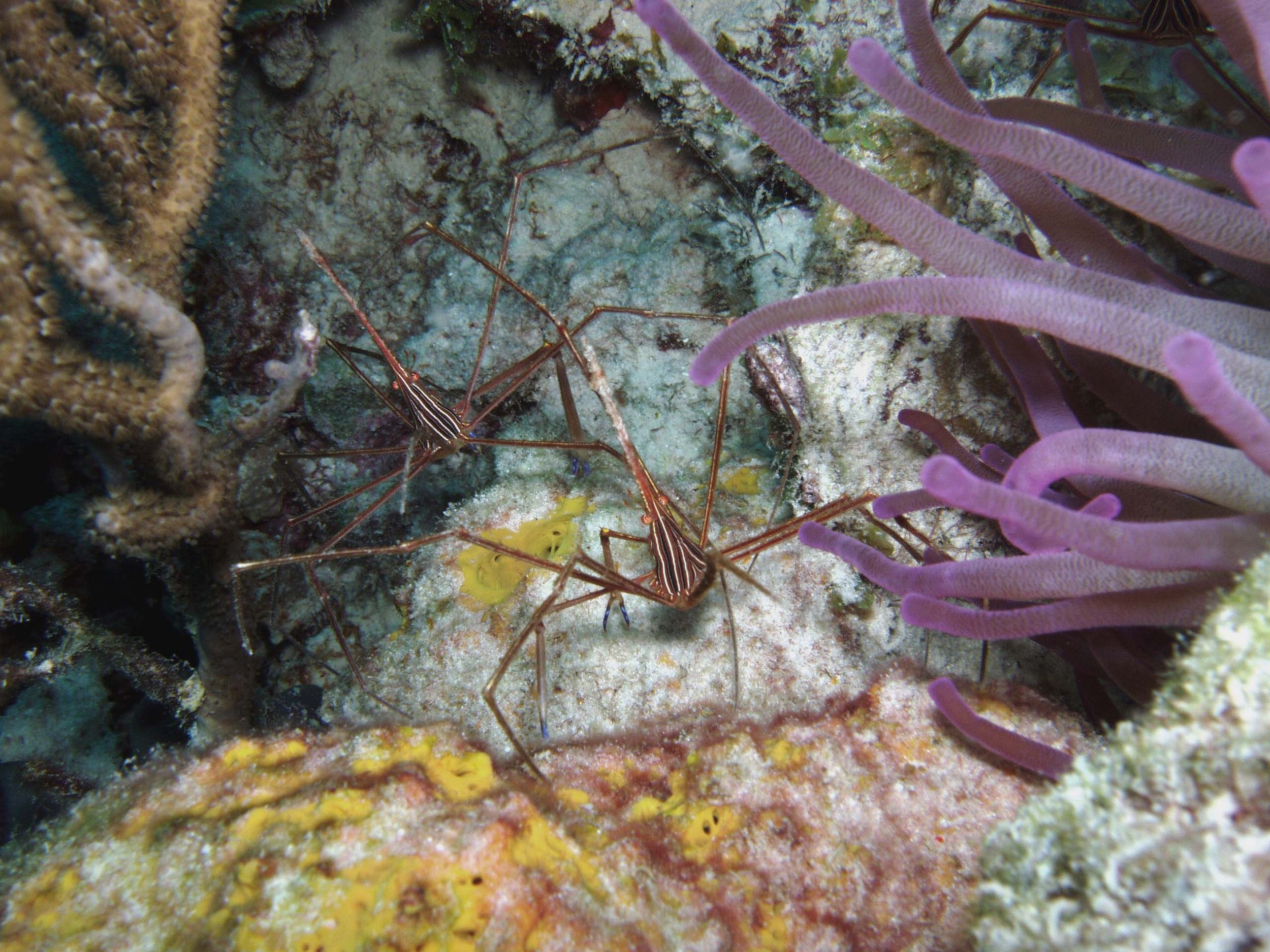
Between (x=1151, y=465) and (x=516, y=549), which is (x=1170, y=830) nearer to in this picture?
(x=1151, y=465)

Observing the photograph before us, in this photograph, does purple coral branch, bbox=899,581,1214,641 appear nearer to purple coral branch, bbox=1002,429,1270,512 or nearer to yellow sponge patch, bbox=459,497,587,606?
purple coral branch, bbox=1002,429,1270,512

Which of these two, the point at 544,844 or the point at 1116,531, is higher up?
the point at 1116,531

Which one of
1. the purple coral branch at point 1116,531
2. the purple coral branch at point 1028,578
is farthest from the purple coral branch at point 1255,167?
the purple coral branch at point 1028,578

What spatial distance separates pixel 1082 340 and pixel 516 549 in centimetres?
224

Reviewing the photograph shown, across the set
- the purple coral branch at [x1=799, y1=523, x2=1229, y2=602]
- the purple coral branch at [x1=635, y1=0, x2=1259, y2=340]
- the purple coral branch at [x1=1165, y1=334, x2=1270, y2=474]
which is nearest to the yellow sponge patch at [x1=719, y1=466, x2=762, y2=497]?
the purple coral branch at [x1=799, y1=523, x2=1229, y2=602]

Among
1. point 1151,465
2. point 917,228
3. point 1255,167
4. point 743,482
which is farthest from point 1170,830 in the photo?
point 743,482

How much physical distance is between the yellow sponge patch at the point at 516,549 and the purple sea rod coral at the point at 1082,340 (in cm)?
142

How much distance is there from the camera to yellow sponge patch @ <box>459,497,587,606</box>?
2.94 m

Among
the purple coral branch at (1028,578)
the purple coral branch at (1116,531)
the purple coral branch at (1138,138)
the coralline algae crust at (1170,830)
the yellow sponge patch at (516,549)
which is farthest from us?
the yellow sponge patch at (516,549)

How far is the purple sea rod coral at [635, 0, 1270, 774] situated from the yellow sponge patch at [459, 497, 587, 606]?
1.42m

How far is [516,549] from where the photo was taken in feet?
9.34

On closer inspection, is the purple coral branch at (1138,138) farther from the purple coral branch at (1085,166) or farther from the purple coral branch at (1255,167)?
the purple coral branch at (1255,167)

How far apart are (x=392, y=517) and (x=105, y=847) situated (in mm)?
2425

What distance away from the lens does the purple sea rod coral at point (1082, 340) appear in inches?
49.5
